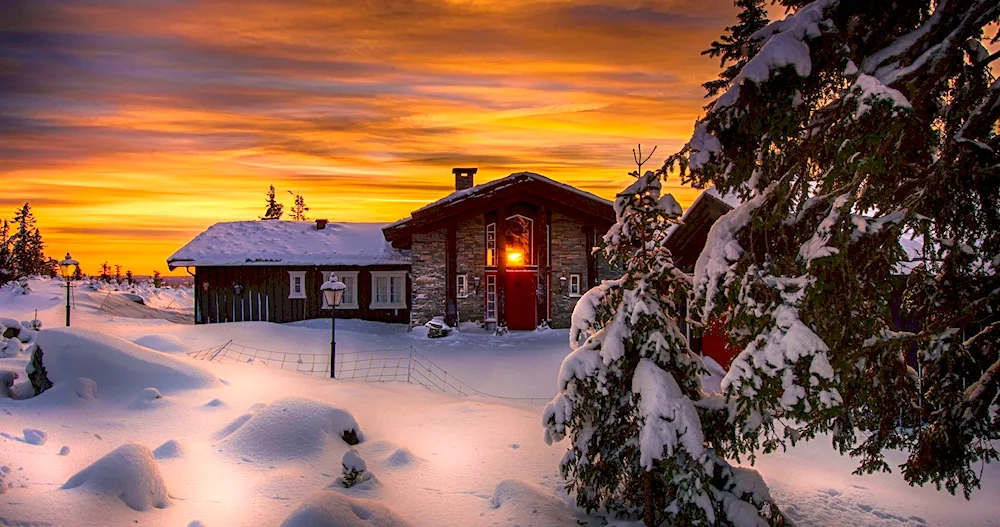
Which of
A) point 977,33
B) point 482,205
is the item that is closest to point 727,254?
point 977,33

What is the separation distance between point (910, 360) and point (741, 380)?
10443 mm

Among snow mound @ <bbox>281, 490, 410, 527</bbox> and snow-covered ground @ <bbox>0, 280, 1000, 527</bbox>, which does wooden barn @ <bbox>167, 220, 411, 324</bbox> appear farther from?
snow mound @ <bbox>281, 490, 410, 527</bbox>

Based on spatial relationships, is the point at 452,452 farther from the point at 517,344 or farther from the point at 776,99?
the point at 517,344

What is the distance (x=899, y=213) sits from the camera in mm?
6383

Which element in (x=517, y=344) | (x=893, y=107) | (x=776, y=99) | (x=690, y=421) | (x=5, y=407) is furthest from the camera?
(x=517, y=344)

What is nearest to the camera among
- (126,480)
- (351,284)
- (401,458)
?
(126,480)

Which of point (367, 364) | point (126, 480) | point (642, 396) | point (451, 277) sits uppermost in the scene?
point (451, 277)

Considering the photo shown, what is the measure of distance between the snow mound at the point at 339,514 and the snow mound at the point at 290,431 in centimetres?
307

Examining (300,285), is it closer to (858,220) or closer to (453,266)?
(453,266)

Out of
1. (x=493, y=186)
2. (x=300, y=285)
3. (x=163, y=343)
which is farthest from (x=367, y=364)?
(x=300, y=285)

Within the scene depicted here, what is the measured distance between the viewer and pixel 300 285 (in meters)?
28.7

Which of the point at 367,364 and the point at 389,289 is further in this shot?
the point at 389,289

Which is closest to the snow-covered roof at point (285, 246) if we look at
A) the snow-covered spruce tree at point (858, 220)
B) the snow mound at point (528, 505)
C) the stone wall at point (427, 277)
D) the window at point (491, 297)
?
the stone wall at point (427, 277)

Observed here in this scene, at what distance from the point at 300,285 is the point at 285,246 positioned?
2172 mm
